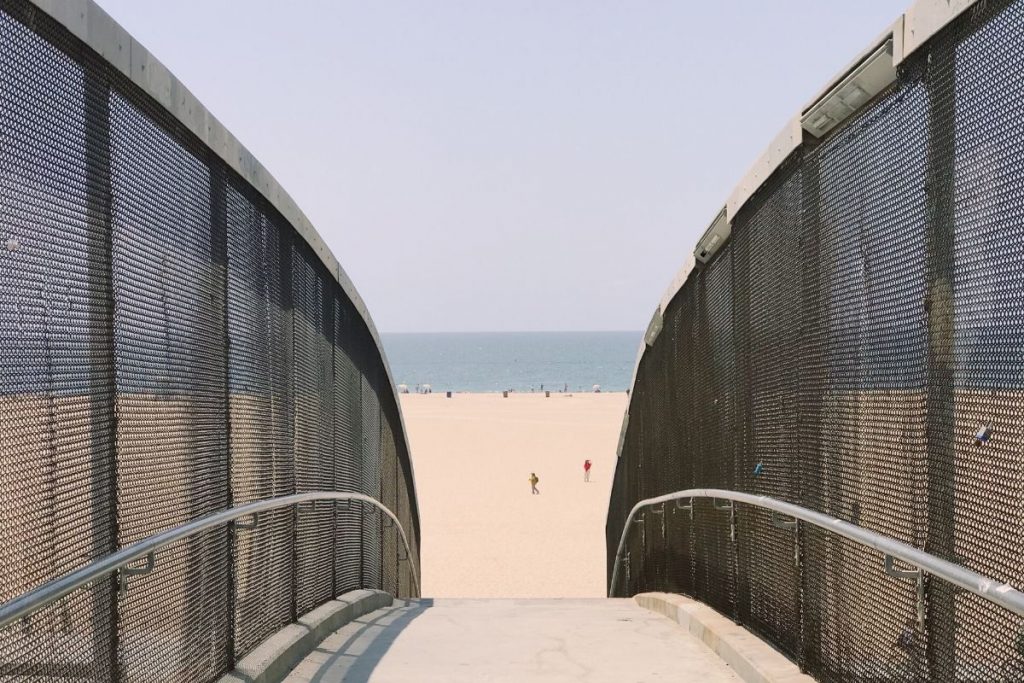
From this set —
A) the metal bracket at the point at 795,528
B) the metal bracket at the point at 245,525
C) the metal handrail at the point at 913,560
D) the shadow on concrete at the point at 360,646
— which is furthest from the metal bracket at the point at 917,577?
the shadow on concrete at the point at 360,646

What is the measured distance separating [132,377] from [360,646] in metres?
3.62

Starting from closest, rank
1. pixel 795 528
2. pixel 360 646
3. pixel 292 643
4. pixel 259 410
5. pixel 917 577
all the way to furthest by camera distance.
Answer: pixel 917 577 → pixel 795 528 → pixel 292 643 → pixel 259 410 → pixel 360 646

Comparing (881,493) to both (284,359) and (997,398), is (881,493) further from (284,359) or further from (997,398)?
(284,359)

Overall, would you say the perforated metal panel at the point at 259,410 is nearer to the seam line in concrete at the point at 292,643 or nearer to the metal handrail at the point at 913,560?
the seam line in concrete at the point at 292,643

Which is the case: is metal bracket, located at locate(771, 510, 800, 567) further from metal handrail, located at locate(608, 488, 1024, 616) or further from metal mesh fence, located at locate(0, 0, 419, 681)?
metal mesh fence, located at locate(0, 0, 419, 681)

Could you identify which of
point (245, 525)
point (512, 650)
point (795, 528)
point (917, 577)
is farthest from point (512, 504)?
point (917, 577)

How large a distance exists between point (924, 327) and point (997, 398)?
613mm

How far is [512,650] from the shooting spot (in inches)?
298

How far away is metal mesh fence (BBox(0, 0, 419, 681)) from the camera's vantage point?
3.39 metres

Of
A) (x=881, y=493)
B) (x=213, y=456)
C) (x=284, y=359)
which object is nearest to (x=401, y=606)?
(x=284, y=359)

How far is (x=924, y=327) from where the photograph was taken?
13.2 ft

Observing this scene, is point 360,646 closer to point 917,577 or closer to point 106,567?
point 106,567

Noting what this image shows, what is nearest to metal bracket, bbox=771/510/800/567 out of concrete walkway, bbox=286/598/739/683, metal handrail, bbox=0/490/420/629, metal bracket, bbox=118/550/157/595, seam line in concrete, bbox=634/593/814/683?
seam line in concrete, bbox=634/593/814/683

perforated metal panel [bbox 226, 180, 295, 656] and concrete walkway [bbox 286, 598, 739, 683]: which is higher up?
perforated metal panel [bbox 226, 180, 295, 656]
